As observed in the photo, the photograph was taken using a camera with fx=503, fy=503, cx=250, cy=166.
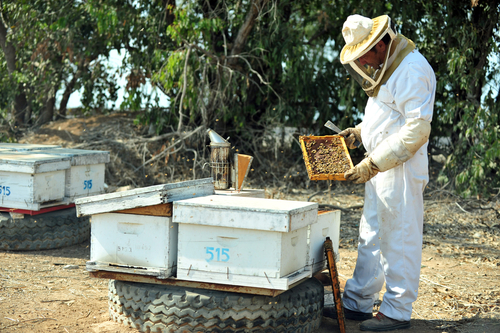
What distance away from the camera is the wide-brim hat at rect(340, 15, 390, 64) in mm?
2797

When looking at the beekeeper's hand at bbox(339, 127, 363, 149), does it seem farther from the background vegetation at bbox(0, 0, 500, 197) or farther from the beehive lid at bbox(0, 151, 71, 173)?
the background vegetation at bbox(0, 0, 500, 197)

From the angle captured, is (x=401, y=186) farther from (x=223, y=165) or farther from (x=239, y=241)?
(x=223, y=165)

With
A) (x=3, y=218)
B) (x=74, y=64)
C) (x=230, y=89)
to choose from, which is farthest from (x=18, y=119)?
(x=3, y=218)

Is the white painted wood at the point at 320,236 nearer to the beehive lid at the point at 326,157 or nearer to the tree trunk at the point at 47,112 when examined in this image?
the beehive lid at the point at 326,157

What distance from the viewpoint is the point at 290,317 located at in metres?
2.75

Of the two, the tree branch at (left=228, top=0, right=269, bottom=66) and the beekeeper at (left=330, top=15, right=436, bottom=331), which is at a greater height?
the tree branch at (left=228, top=0, right=269, bottom=66)

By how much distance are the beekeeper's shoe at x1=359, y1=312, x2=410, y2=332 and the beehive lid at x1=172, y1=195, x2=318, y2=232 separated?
84cm

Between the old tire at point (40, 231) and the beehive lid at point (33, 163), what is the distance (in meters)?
0.49

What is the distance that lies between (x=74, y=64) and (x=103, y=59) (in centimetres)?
49

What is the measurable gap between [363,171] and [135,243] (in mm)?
1323

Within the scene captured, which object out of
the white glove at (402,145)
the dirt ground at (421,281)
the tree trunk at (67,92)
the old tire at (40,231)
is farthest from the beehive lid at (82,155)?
the tree trunk at (67,92)

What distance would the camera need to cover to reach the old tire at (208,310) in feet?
8.63

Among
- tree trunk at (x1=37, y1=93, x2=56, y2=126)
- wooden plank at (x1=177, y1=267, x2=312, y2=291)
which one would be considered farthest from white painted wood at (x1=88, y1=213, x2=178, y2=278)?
tree trunk at (x1=37, y1=93, x2=56, y2=126)

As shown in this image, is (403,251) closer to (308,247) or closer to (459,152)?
(308,247)
